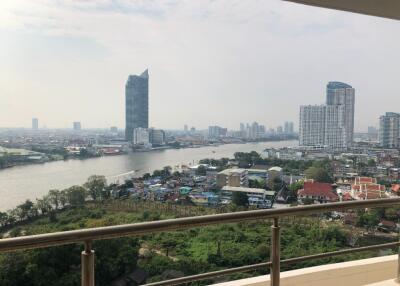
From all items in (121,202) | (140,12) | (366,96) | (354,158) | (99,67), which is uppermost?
(140,12)

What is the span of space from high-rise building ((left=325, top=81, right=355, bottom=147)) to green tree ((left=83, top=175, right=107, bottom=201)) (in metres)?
4.90

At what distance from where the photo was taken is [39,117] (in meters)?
9.87

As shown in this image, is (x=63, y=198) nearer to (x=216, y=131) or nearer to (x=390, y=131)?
(x=216, y=131)

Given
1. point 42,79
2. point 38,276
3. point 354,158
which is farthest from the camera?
point 42,79

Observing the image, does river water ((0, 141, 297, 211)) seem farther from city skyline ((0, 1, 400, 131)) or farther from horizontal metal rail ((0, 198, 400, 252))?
horizontal metal rail ((0, 198, 400, 252))

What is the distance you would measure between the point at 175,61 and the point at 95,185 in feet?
21.4

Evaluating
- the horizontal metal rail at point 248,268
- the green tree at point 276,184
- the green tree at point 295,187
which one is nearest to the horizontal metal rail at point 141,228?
the horizontal metal rail at point 248,268

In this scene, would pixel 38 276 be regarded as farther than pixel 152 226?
Yes

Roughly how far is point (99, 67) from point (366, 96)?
27.0 ft

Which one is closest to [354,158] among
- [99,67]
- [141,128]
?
[141,128]

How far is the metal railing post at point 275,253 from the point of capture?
5.61 ft

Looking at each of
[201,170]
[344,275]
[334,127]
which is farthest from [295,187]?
[344,275]

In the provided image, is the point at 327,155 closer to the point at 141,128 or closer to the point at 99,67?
the point at 141,128

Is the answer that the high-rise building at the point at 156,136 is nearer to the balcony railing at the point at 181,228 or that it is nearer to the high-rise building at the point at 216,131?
the high-rise building at the point at 216,131
